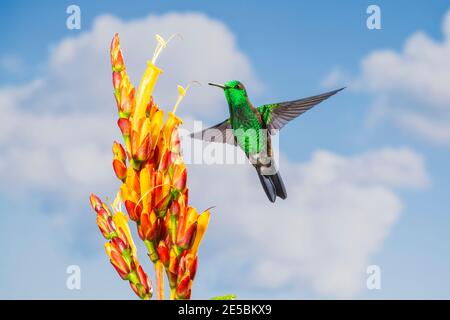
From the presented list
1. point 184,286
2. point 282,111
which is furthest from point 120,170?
point 282,111

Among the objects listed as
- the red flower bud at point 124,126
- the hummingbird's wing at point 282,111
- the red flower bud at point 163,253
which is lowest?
the red flower bud at point 163,253

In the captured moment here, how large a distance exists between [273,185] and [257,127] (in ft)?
2.01

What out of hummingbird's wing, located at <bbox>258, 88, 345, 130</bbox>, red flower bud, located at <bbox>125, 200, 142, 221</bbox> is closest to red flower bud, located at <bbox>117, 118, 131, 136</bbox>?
red flower bud, located at <bbox>125, 200, 142, 221</bbox>

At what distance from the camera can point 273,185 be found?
466 cm

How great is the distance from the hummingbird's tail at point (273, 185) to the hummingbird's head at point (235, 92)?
0.65 metres

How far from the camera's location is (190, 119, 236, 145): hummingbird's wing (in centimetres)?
489

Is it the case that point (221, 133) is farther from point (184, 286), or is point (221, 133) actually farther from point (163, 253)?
point (184, 286)

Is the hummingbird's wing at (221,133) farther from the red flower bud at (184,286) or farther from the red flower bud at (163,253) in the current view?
the red flower bud at (184,286)

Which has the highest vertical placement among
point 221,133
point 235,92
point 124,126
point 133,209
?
point 235,92

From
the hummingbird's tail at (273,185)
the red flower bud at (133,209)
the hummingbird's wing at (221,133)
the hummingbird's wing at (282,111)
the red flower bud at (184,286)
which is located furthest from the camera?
the hummingbird's wing at (282,111)

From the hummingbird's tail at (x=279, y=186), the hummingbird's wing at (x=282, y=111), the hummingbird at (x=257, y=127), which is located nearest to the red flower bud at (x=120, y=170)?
the hummingbird at (x=257, y=127)

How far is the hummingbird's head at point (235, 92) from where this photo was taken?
15.2 ft
